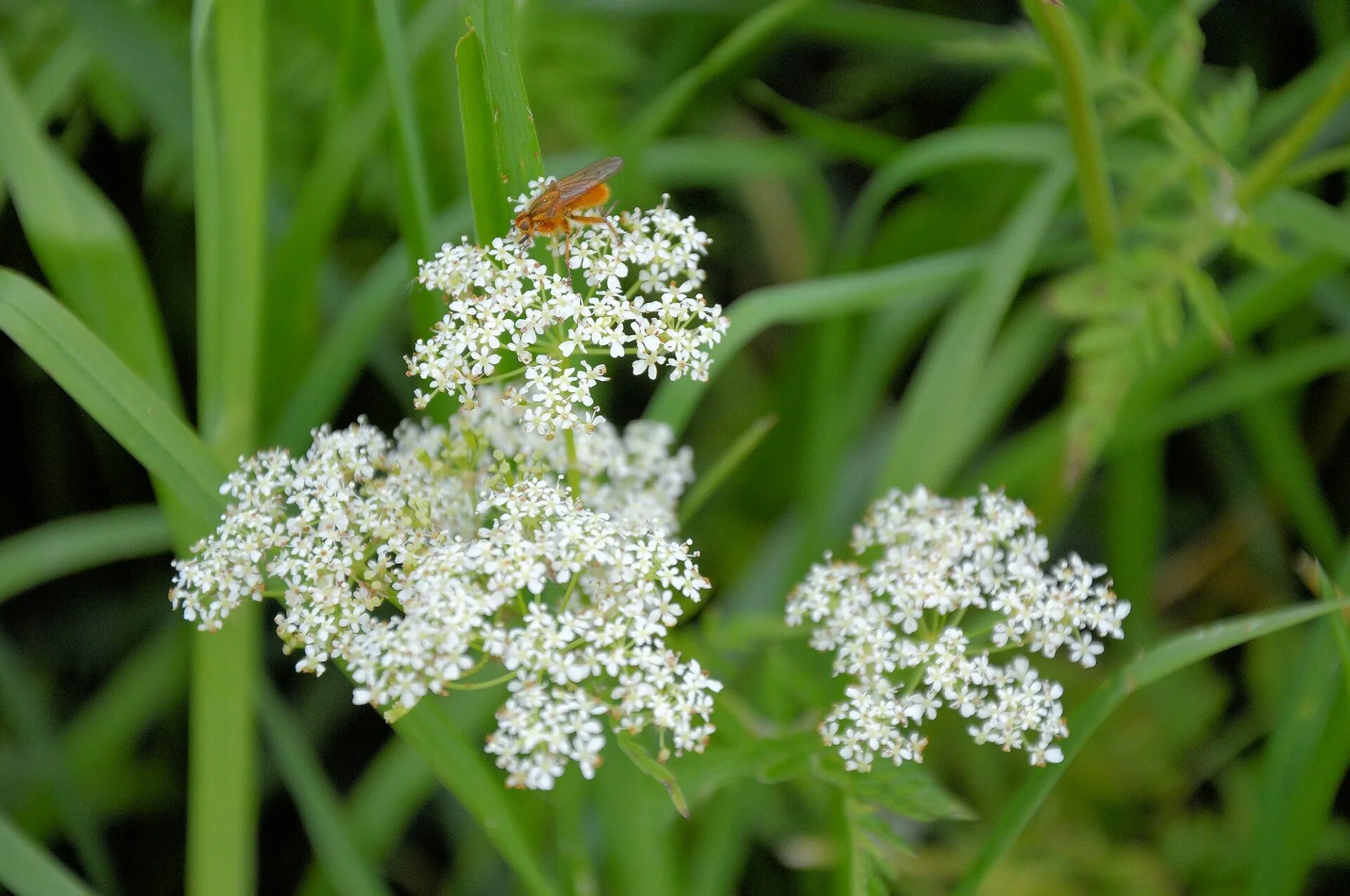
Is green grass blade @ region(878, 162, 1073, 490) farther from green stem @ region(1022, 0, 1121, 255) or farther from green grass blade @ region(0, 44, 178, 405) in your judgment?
green grass blade @ region(0, 44, 178, 405)

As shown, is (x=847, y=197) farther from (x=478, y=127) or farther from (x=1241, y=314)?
(x=478, y=127)

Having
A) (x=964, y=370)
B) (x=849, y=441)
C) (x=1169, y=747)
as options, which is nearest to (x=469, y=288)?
(x=964, y=370)

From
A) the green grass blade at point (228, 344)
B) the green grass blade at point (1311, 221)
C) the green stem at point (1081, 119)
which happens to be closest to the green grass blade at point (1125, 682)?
the green stem at point (1081, 119)

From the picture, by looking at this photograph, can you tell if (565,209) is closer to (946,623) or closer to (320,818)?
(946,623)

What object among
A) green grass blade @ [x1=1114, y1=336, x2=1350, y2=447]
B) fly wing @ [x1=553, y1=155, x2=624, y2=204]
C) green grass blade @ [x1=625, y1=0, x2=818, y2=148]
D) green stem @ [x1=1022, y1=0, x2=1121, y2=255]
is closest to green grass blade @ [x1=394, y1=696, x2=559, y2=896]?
fly wing @ [x1=553, y1=155, x2=624, y2=204]

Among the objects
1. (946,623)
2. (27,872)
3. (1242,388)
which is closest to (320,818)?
(27,872)

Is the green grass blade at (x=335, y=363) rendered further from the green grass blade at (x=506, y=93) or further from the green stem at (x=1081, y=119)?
the green stem at (x=1081, y=119)
